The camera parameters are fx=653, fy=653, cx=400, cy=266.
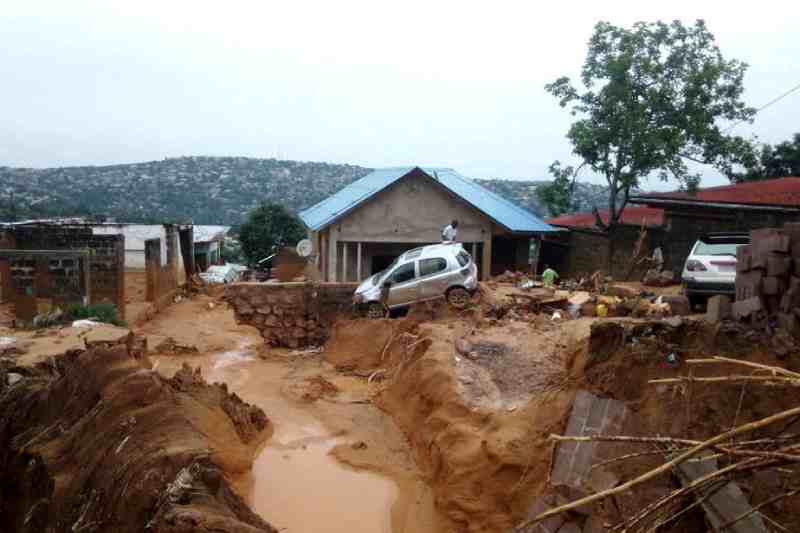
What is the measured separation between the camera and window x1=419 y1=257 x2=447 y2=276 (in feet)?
50.2

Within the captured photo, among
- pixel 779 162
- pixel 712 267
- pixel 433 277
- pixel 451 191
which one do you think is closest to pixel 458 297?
pixel 433 277

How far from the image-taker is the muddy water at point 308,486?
863 cm

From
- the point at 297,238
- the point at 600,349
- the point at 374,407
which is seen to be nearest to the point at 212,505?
the point at 600,349

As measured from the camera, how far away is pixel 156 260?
Answer: 2238 centimetres

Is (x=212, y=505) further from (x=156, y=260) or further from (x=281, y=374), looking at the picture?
(x=156, y=260)

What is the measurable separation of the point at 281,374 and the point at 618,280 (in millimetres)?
11759

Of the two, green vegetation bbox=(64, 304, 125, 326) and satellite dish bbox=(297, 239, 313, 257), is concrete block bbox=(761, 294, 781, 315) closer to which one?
green vegetation bbox=(64, 304, 125, 326)

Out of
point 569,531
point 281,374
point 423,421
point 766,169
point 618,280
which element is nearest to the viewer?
point 569,531

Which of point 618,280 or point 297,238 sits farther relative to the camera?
point 297,238

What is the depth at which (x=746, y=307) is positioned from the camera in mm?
7160

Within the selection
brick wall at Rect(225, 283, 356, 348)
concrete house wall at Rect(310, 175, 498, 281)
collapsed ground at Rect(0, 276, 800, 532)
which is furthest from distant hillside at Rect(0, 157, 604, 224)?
collapsed ground at Rect(0, 276, 800, 532)

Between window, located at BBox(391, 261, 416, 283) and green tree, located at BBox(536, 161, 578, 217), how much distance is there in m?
9.19

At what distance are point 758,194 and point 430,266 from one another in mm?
9827

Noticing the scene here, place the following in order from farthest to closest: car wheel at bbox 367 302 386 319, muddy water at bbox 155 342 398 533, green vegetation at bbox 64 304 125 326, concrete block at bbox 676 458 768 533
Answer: car wheel at bbox 367 302 386 319 < green vegetation at bbox 64 304 125 326 < muddy water at bbox 155 342 398 533 < concrete block at bbox 676 458 768 533
